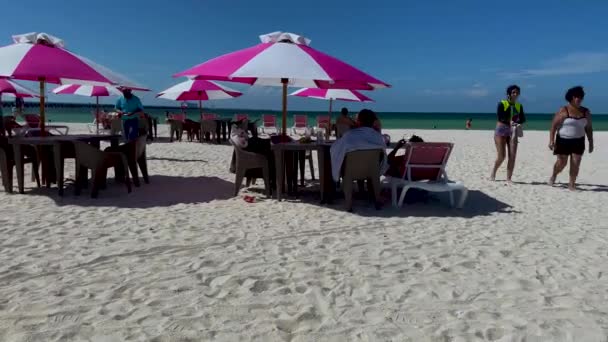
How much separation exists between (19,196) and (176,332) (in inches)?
157

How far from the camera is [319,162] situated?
4.98 meters

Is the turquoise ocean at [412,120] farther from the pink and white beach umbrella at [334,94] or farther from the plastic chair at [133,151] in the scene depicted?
the plastic chair at [133,151]

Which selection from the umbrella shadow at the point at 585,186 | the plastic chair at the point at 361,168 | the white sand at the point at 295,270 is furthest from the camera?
the umbrella shadow at the point at 585,186

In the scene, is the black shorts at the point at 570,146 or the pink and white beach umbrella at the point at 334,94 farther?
the pink and white beach umbrella at the point at 334,94

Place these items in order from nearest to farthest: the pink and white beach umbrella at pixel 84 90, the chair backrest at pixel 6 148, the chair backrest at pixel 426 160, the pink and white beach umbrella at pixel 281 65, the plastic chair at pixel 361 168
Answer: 1. the pink and white beach umbrella at pixel 281 65
2. the plastic chair at pixel 361 168
3. the chair backrest at pixel 426 160
4. the chair backrest at pixel 6 148
5. the pink and white beach umbrella at pixel 84 90

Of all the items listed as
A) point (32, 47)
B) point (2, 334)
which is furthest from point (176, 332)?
point (32, 47)

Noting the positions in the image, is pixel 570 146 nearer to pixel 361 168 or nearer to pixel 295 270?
pixel 361 168

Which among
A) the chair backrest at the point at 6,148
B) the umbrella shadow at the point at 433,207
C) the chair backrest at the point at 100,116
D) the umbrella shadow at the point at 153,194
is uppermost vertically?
the chair backrest at the point at 100,116

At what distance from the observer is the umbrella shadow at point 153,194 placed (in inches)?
195

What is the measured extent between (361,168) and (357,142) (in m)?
0.29

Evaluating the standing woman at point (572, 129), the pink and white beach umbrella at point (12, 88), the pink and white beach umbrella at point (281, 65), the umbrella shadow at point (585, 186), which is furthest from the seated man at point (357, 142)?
the pink and white beach umbrella at point (12, 88)

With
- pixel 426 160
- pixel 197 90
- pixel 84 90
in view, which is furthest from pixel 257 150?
pixel 84 90

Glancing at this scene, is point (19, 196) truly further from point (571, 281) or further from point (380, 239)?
point (571, 281)

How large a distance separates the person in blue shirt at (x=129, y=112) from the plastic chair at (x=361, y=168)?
4.47m
